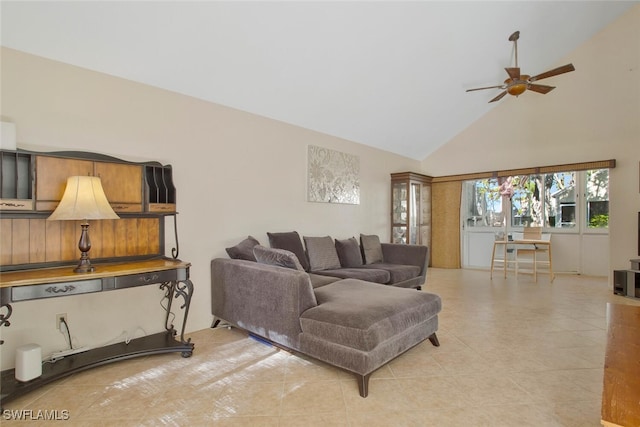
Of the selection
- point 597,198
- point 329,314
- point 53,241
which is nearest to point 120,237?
point 53,241

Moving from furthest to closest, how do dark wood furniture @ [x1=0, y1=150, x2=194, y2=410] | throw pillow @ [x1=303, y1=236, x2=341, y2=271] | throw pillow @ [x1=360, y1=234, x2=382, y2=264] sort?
1. throw pillow @ [x1=360, y1=234, x2=382, y2=264]
2. throw pillow @ [x1=303, y1=236, x2=341, y2=271]
3. dark wood furniture @ [x1=0, y1=150, x2=194, y2=410]

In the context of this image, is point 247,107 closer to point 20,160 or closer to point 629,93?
point 20,160

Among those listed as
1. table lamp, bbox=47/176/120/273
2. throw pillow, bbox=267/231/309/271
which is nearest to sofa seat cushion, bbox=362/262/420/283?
throw pillow, bbox=267/231/309/271

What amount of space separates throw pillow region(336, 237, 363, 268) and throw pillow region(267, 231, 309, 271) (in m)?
0.67

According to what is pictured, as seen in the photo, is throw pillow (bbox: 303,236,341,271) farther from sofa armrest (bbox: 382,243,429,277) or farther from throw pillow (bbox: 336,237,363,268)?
sofa armrest (bbox: 382,243,429,277)

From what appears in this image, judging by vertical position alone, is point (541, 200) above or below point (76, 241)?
above

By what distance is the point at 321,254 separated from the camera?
3.98m

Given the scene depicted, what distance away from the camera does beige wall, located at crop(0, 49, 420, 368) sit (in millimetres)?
2252

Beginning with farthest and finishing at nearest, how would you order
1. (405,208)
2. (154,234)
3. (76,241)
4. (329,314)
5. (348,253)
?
(405,208), (348,253), (154,234), (76,241), (329,314)

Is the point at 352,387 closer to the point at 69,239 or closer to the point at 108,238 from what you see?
the point at 108,238

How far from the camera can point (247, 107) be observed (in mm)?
3514

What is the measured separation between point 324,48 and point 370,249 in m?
2.78

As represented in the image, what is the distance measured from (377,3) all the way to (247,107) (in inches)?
65.0

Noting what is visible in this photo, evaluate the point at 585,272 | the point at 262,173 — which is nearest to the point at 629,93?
the point at 585,272
